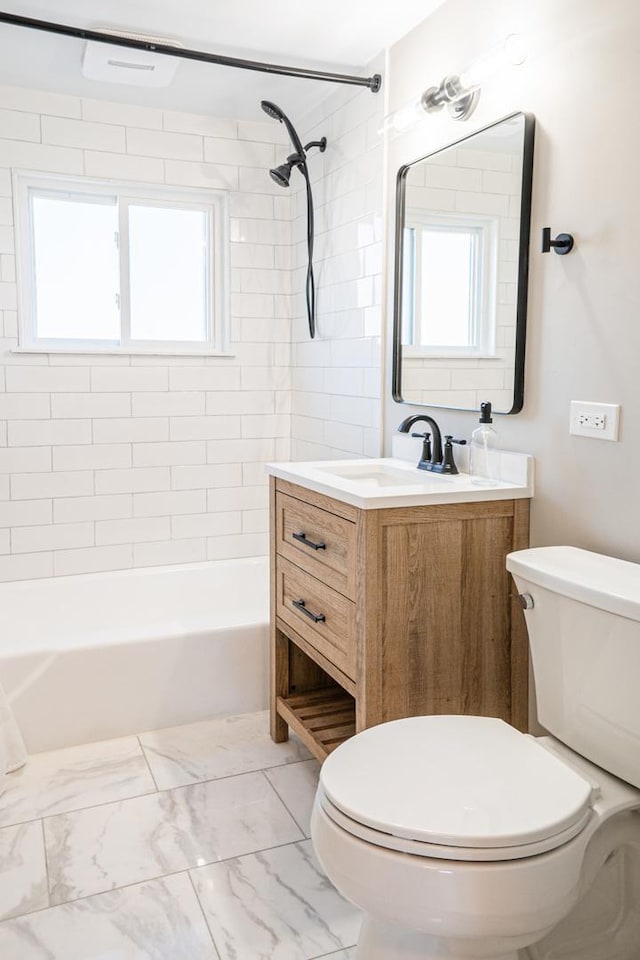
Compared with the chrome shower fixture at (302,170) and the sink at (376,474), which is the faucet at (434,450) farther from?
the chrome shower fixture at (302,170)

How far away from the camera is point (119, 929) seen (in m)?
1.77

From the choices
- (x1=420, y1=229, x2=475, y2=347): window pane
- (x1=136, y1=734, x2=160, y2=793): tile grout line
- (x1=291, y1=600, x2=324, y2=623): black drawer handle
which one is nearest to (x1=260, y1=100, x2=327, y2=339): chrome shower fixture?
(x1=420, y1=229, x2=475, y2=347): window pane

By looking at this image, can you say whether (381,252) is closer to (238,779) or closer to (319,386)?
(319,386)

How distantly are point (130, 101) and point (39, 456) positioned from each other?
5.11 feet

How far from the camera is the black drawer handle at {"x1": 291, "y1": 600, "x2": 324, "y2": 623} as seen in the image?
7.36ft

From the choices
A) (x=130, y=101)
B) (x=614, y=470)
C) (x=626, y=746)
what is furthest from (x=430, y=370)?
(x=130, y=101)

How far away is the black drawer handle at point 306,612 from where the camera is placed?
7.36ft

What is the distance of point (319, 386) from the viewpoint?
348cm

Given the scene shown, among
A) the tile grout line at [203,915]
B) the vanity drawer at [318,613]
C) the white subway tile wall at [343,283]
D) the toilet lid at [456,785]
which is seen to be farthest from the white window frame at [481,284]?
the tile grout line at [203,915]

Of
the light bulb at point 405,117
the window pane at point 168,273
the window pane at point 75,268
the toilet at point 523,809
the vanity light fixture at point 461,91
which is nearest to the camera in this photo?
the toilet at point 523,809

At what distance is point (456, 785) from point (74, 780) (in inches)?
58.8

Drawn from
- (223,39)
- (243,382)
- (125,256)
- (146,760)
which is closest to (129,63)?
(223,39)

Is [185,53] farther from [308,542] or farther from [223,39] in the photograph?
[308,542]

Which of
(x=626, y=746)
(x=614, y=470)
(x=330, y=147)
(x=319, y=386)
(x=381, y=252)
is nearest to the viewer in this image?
(x=626, y=746)
